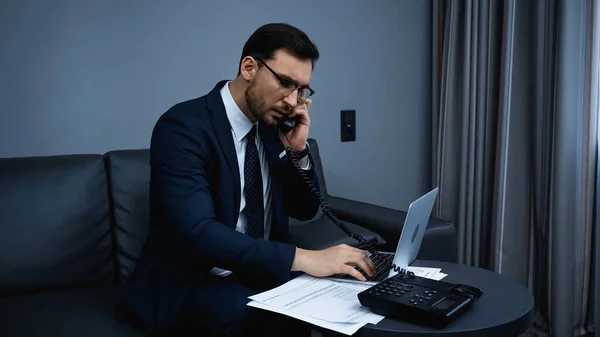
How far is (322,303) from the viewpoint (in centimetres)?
109

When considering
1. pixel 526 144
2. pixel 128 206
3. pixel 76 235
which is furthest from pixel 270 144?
pixel 526 144

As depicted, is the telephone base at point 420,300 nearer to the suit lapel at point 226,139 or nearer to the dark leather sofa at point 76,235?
the suit lapel at point 226,139

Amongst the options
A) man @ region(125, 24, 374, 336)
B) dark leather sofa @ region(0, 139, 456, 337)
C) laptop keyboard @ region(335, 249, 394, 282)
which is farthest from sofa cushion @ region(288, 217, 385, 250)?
laptop keyboard @ region(335, 249, 394, 282)

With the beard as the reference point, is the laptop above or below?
below

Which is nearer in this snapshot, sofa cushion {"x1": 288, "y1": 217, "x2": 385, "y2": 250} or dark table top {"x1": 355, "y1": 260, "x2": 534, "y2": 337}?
dark table top {"x1": 355, "y1": 260, "x2": 534, "y2": 337}

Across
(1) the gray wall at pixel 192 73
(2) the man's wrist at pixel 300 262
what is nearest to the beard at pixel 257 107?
(2) the man's wrist at pixel 300 262

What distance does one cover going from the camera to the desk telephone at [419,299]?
1.01 m

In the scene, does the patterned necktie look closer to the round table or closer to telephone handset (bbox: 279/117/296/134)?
telephone handset (bbox: 279/117/296/134)

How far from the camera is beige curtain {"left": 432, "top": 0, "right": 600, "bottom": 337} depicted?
206cm

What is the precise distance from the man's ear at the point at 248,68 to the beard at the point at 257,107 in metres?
0.02

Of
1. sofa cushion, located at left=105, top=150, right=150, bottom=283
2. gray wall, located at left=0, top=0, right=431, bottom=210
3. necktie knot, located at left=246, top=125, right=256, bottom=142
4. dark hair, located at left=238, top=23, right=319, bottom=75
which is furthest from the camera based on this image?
gray wall, located at left=0, top=0, right=431, bottom=210

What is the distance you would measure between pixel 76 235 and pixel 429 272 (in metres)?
1.14

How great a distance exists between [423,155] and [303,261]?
181 centimetres

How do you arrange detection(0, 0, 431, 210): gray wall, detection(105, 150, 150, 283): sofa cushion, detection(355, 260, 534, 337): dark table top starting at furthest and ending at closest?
detection(0, 0, 431, 210): gray wall → detection(105, 150, 150, 283): sofa cushion → detection(355, 260, 534, 337): dark table top
